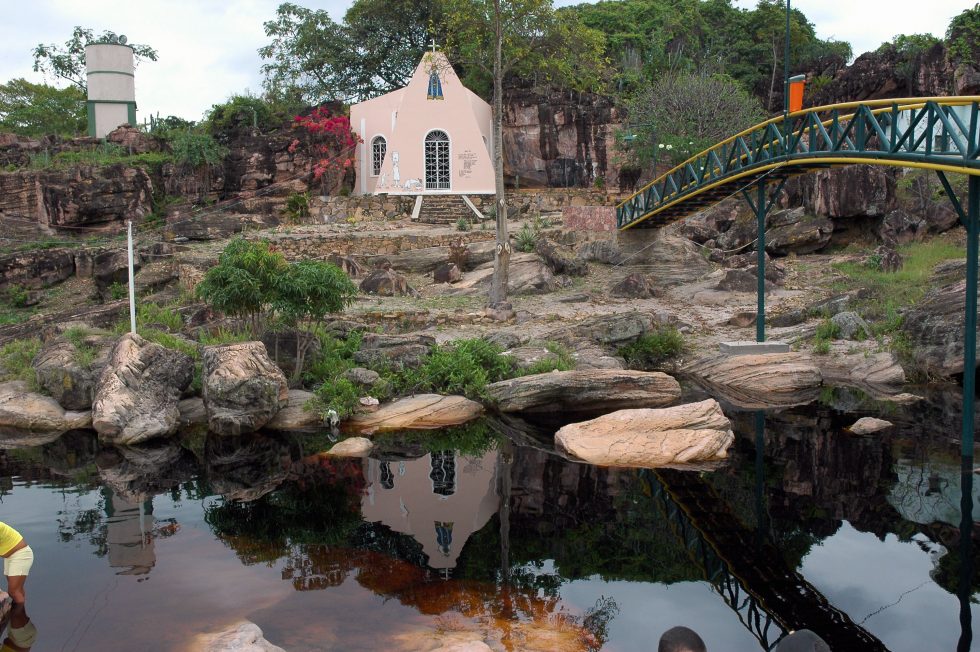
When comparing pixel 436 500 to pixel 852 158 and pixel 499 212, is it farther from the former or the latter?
pixel 499 212

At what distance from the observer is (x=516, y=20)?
70.2 feet

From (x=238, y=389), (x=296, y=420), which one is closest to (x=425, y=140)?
(x=296, y=420)

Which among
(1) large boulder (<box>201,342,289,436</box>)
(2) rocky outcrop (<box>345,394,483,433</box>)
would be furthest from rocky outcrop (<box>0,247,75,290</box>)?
(2) rocky outcrop (<box>345,394,483,433</box>)

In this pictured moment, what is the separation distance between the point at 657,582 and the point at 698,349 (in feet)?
35.5

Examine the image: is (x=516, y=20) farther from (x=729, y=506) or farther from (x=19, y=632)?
(x=19, y=632)

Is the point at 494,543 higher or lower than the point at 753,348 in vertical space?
lower

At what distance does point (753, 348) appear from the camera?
17406mm

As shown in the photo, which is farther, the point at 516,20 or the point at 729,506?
the point at 516,20

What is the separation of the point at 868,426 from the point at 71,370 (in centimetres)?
1467

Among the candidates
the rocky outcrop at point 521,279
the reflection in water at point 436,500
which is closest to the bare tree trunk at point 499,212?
the rocky outcrop at point 521,279

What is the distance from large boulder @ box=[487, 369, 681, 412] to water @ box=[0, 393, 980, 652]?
4.34ft

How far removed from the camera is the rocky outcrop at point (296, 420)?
49.9 ft

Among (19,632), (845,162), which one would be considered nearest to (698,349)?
(845,162)

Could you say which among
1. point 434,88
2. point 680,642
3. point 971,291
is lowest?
point 680,642
